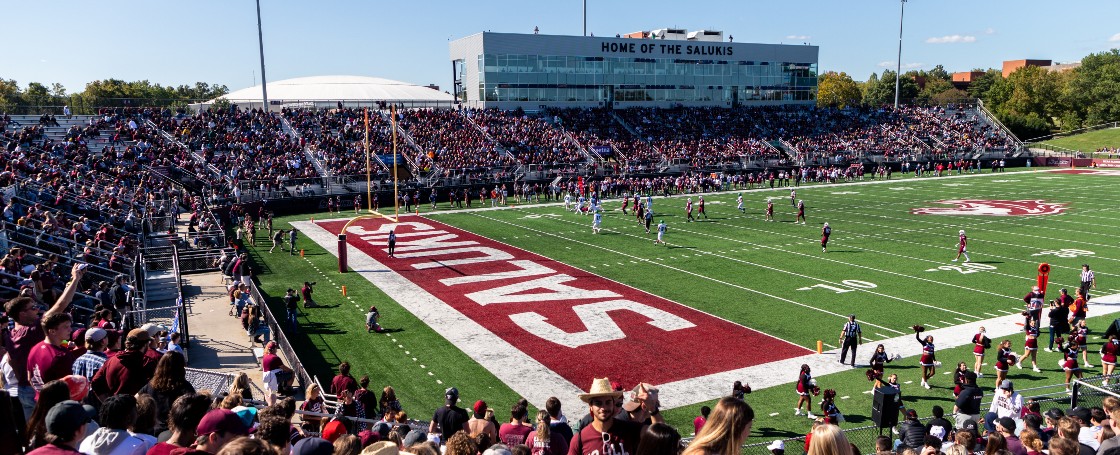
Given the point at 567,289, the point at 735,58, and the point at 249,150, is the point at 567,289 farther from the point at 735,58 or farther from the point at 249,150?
the point at 735,58

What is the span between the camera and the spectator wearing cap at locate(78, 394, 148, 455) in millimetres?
5328

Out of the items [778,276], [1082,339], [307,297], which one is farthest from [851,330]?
[307,297]

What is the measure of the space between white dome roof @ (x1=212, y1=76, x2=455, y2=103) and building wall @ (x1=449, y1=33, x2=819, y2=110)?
16590 millimetres

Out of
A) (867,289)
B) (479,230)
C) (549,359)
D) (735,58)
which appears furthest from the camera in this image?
(735,58)

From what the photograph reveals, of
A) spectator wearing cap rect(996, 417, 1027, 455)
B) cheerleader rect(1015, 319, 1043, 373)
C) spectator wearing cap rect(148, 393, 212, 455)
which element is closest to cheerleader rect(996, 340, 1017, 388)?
cheerleader rect(1015, 319, 1043, 373)

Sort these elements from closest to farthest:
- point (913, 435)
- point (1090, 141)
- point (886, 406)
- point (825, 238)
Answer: point (913, 435), point (886, 406), point (825, 238), point (1090, 141)

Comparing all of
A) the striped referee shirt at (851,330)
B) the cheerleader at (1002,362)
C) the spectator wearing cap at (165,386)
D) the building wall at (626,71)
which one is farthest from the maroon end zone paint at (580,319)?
the building wall at (626,71)

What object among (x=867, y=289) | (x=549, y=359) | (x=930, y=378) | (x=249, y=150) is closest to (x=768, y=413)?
(x=930, y=378)

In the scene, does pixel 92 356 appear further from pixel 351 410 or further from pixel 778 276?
pixel 778 276

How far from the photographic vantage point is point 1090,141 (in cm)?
8650

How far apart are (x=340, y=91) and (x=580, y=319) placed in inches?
2882

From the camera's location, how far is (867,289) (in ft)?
74.0

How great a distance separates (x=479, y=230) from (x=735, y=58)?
164 ft

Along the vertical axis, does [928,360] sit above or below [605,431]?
below
